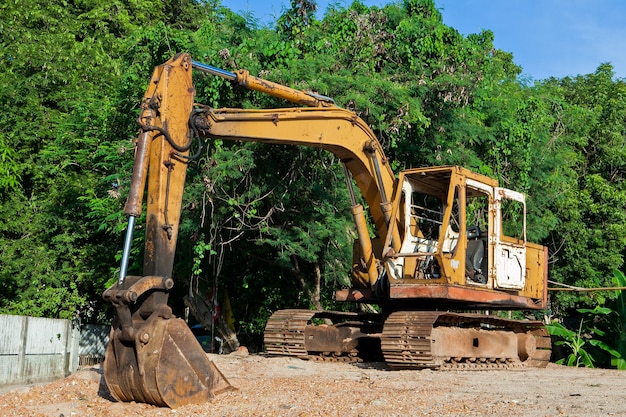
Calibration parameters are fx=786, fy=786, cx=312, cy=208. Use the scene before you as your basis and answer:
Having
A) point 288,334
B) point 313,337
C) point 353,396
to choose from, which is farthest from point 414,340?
point 353,396

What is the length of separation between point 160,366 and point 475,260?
7.13m

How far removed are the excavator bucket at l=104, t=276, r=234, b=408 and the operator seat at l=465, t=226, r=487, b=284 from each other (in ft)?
20.6

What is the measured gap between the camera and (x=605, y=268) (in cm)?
2184

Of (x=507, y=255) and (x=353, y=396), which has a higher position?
(x=507, y=255)

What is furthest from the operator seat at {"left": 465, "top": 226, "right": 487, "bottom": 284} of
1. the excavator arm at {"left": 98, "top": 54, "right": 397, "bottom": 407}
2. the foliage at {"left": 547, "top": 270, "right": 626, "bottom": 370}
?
the foliage at {"left": 547, "top": 270, "right": 626, "bottom": 370}

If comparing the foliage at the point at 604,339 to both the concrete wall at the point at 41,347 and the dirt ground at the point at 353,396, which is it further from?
the concrete wall at the point at 41,347

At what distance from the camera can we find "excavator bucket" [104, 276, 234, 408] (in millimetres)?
7629

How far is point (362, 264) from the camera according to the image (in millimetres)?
13734

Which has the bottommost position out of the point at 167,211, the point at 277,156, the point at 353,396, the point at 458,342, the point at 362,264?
the point at 353,396

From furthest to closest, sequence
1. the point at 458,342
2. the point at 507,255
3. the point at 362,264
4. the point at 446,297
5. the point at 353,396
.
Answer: the point at 362,264 → the point at 507,255 → the point at 458,342 → the point at 446,297 → the point at 353,396

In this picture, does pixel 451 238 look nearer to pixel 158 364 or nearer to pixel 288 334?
pixel 288 334

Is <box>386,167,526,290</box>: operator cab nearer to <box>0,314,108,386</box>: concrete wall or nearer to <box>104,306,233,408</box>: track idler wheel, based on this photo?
<box>104,306,233,408</box>: track idler wheel

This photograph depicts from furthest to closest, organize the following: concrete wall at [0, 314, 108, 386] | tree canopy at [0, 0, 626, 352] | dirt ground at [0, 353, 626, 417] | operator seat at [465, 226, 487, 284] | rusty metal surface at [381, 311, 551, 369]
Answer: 1. concrete wall at [0, 314, 108, 386]
2. tree canopy at [0, 0, 626, 352]
3. operator seat at [465, 226, 487, 284]
4. rusty metal surface at [381, 311, 551, 369]
5. dirt ground at [0, 353, 626, 417]

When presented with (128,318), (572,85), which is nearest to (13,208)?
(128,318)
